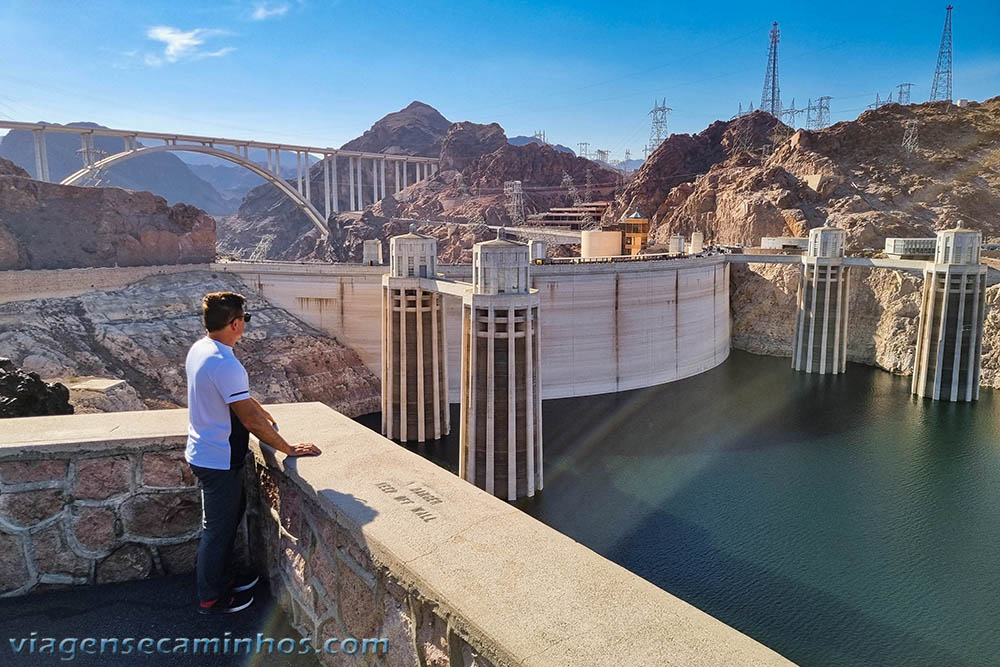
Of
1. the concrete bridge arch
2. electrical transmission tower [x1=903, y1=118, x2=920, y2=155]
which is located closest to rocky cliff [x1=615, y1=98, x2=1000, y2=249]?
electrical transmission tower [x1=903, y1=118, x2=920, y2=155]

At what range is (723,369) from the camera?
41719 mm

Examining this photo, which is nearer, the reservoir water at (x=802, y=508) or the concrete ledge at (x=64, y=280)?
the reservoir water at (x=802, y=508)

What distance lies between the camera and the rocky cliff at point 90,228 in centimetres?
3139

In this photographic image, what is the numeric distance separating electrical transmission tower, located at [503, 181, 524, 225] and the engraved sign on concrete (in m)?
70.0

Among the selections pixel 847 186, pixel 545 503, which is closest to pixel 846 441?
pixel 545 503

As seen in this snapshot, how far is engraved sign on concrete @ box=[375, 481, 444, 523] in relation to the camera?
3754 millimetres

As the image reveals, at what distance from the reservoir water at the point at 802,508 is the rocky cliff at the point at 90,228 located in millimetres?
14968

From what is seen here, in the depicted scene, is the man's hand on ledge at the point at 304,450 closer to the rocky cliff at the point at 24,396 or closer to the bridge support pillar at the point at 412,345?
the rocky cliff at the point at 24,396

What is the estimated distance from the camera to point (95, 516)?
4.61 meters

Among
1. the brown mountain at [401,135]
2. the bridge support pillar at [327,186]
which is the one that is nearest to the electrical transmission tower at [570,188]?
the bridge support pillar at [327,186]

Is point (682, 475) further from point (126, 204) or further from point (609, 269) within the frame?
point (126, 204)

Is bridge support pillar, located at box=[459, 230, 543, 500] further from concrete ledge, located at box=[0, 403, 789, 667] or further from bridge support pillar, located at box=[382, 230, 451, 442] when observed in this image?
concrete ledge, located at box=[0, 403, 789, 667]

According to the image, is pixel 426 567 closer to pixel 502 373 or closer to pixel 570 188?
pixel 502 373

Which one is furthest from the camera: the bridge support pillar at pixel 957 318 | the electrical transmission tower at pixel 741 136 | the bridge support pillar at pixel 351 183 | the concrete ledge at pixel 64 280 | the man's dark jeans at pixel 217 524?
the bridge support pillar at pixel 351 183
